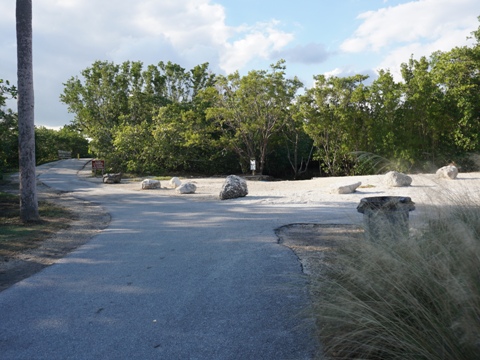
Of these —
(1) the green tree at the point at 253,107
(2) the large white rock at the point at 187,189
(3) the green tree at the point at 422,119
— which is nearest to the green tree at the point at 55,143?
(1) the green tree at the point at 253,107

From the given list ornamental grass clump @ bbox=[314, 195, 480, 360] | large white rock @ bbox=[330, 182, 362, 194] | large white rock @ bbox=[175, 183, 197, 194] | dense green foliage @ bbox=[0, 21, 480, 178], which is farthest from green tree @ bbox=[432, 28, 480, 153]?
ornamental grass clump @ bbox=[314, 195, 480, 360]

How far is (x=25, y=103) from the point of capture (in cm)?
1056

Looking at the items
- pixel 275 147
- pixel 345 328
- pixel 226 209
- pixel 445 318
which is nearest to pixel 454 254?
pixel 445 318

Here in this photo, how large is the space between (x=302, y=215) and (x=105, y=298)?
255 inches

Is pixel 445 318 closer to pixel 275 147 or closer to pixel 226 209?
pixel 226 209

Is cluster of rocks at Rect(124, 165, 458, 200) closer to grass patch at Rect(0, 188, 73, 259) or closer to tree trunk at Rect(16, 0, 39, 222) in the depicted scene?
grass patch at Rect(0, 188, 73, 259)

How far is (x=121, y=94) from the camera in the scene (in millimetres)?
37719

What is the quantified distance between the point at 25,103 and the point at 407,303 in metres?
10.5

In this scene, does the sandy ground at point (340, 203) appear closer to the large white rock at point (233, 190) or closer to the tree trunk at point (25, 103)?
the large white rock at point (233, 190)

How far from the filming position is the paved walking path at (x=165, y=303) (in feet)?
11.4

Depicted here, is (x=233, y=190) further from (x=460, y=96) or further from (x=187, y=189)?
(x=460, y=96)

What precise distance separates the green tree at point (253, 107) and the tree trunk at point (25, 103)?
17964 millimetres

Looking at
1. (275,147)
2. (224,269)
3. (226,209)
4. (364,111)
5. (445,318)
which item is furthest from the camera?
(275,147)

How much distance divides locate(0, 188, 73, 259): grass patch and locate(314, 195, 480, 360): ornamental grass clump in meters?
6.19
